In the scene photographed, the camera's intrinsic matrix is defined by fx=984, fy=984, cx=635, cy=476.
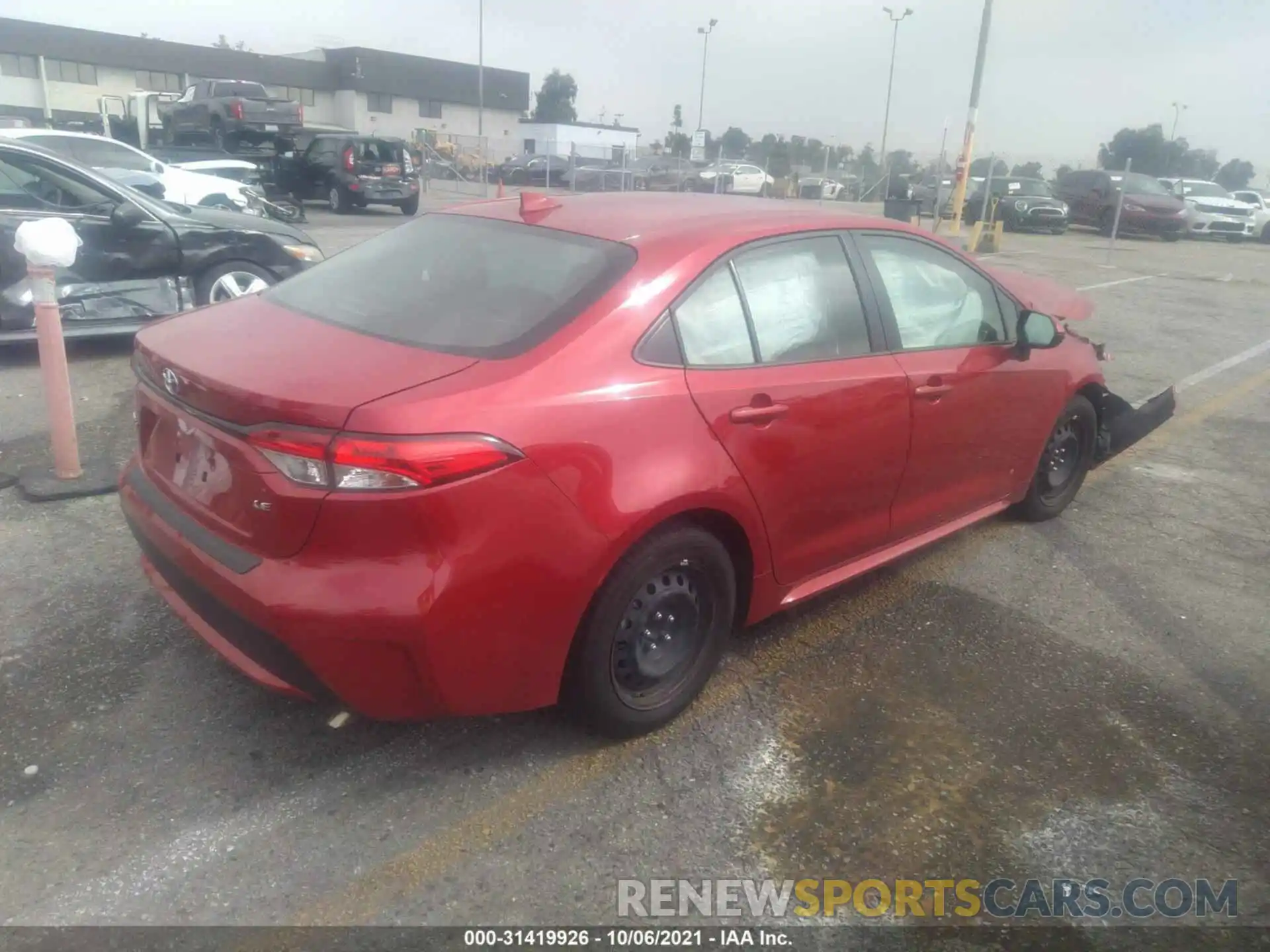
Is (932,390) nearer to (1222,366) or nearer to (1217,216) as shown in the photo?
(1222,366)

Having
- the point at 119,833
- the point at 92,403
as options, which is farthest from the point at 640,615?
the point at 92,403

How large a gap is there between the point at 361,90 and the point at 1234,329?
178 feet

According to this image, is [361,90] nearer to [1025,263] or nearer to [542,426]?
[1025,263]

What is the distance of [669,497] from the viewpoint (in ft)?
8.98

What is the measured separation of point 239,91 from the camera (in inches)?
1022

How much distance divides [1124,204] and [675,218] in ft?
87.7

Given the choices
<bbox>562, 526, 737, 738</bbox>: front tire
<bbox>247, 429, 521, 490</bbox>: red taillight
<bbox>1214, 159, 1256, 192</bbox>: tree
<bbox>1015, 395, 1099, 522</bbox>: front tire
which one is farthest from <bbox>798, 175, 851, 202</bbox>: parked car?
<bbox>1214, 159, 1256, 192</bbox>: tree

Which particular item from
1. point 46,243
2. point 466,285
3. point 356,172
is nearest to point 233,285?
point 46,243

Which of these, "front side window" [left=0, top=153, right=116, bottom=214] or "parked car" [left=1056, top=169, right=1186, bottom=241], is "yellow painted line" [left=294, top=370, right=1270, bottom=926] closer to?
"front side window" [left=0, top=153, right=116, bottom=214]

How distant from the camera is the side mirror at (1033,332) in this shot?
4137 millimetres

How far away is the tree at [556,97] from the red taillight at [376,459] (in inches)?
3596

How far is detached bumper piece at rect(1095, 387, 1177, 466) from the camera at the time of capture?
17.1ft

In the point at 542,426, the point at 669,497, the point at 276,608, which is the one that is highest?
the point at 542,426

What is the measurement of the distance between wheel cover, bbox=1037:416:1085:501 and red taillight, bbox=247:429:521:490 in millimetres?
3316
